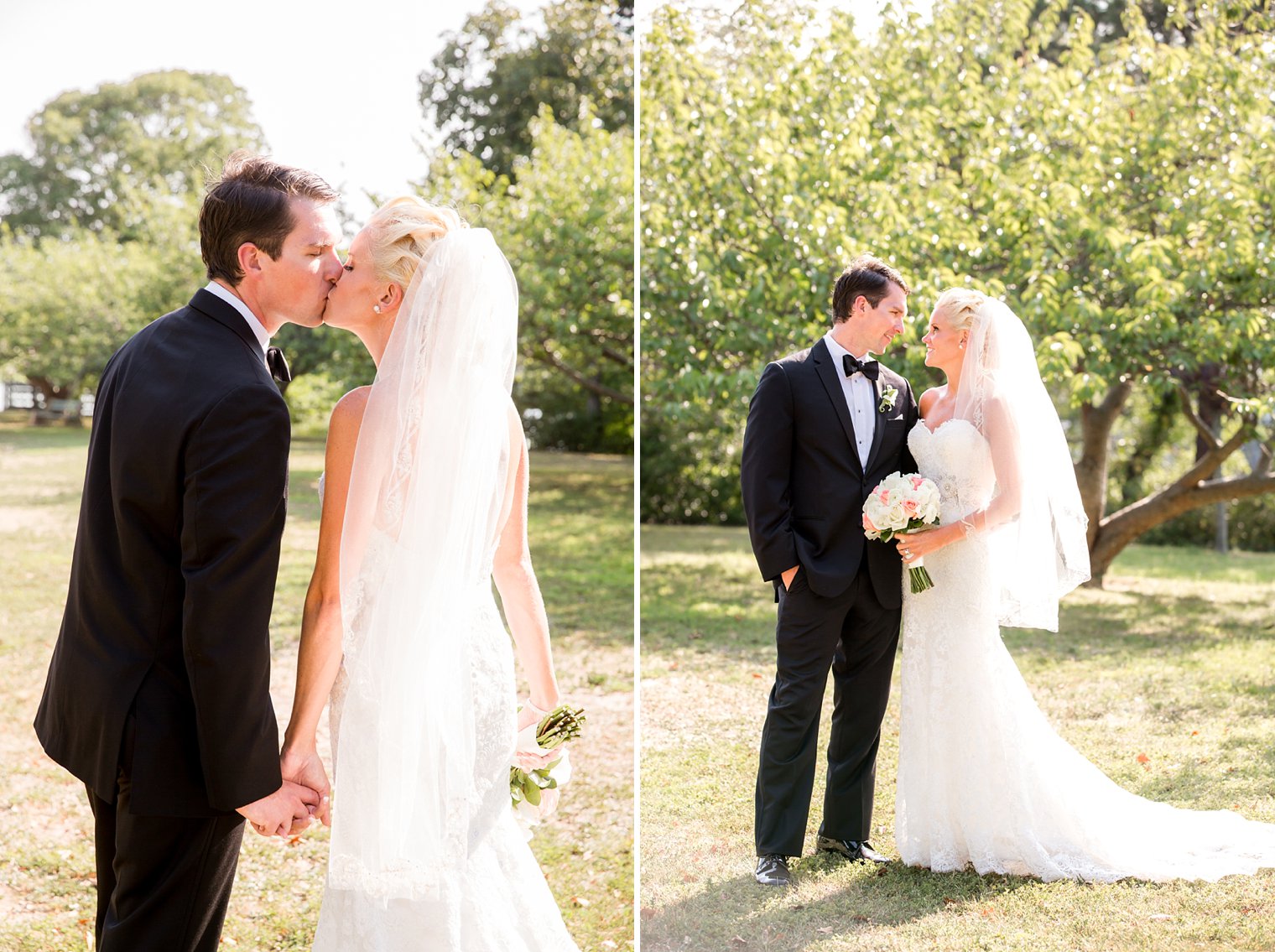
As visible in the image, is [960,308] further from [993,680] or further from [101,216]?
[101,216]

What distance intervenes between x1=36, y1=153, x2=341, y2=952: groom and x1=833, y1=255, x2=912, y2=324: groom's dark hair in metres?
2.05

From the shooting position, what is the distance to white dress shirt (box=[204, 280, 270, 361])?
2121mm

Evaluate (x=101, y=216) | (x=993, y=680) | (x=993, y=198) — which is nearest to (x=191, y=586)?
(x=993, y=680)

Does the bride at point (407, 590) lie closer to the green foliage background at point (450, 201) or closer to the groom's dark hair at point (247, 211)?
the groom's dark hair at point (247, 211)

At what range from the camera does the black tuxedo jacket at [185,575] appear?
76.8 inches

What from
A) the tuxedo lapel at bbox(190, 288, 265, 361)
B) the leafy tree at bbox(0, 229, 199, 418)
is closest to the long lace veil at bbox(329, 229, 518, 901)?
the tuxedo lapel at bbox(190, 288, 265, 361)

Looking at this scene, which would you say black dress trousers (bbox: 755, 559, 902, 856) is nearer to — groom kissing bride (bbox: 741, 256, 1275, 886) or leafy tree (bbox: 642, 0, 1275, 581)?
groom kissing bride (bbox: 741, 256, 1275, 886)

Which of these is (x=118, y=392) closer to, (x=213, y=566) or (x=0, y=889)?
(x=213, y=566)

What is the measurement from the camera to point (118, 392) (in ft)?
6.84

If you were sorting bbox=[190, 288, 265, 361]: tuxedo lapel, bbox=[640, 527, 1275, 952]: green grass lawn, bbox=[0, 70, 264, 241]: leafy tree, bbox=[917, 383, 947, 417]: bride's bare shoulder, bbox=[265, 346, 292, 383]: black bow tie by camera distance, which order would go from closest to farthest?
bbox=[190, 288, 265, 361]: tuxedo lapel → bbox=[265, 346, 292, 383]: black bow tie → bbox=[640, 527, 1275, 952]: green grass lawn → bbox=[917, 383, 947, 417]: bride's bare shoulder → bbox=[0, 70, 264, 241]: leafy tree

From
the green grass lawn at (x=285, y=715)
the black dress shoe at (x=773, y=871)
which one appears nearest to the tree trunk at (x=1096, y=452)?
the green grass lawn at (x=285, y=715)

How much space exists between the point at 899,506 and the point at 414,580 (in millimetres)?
1830

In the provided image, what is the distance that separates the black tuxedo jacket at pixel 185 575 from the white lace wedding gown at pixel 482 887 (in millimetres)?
313

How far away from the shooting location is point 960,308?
154 inches
